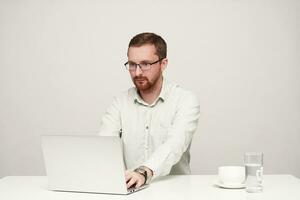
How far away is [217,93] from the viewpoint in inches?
168

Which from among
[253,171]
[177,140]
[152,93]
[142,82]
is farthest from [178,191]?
[152,93]

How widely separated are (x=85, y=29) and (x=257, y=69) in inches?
57.4

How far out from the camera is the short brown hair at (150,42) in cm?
287

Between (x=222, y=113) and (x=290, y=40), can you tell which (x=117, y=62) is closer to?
(x=222, y=113)

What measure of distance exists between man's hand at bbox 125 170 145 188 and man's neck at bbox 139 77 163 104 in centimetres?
84

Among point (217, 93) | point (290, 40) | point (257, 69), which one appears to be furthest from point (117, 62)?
point (290, 40)

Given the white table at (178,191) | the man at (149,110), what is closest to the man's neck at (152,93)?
the man at (149,110)

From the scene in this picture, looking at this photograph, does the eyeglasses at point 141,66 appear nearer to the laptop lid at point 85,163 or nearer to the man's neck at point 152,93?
the man's neck at point 152,93

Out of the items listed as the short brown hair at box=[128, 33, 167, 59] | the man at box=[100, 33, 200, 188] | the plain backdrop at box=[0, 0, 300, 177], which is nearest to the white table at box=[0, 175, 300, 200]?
the man at box=[100, 33, 200, 188]

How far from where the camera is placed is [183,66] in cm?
426

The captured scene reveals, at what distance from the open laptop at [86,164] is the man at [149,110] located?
66cm

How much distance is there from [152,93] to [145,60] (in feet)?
0.85

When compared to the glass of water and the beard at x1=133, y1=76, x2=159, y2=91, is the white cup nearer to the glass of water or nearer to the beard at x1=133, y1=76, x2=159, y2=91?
the glass of water

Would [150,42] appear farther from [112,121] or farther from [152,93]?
[112,121]
